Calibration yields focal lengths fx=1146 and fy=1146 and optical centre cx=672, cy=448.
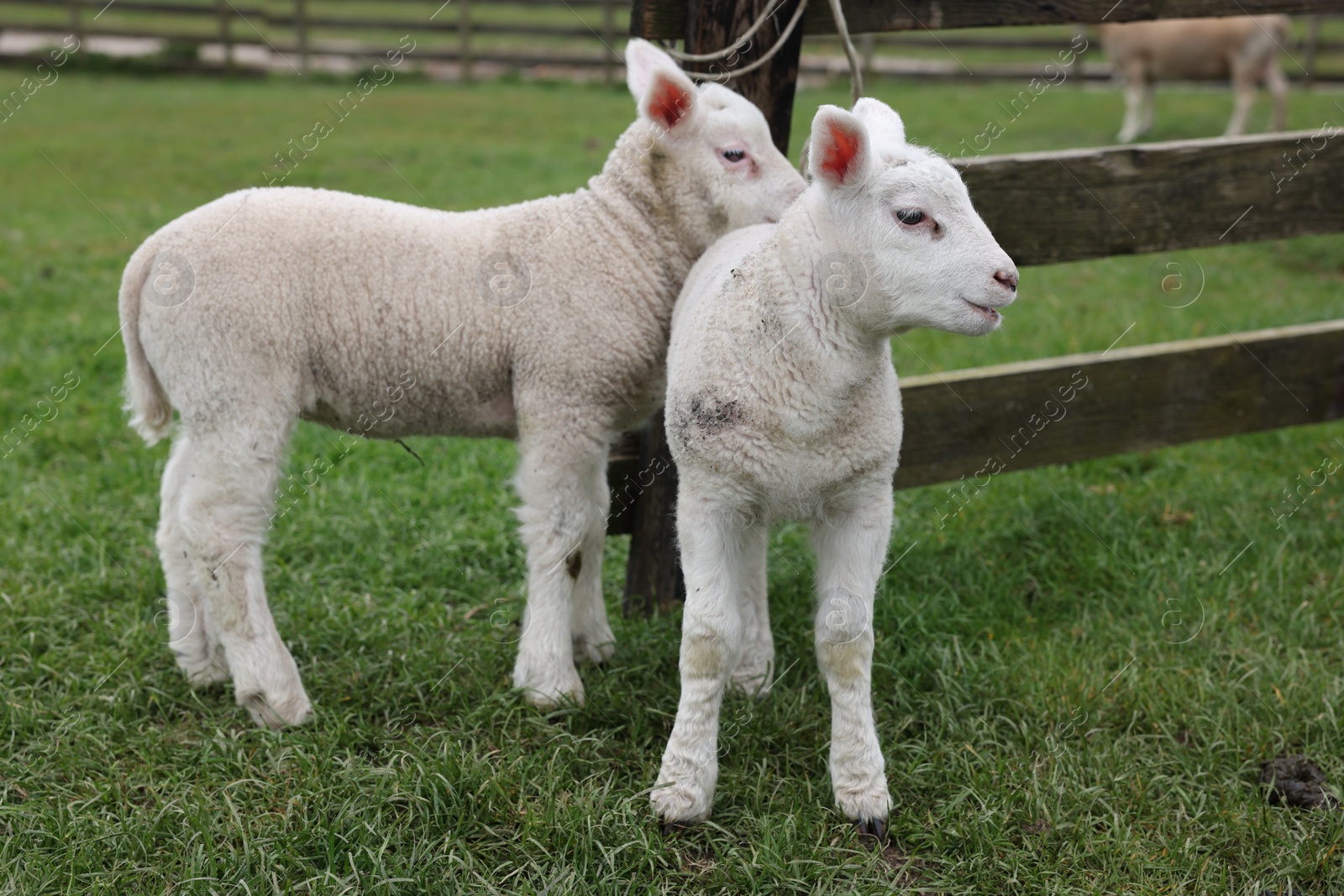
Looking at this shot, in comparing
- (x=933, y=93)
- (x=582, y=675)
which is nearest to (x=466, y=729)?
(x=582, y=675)

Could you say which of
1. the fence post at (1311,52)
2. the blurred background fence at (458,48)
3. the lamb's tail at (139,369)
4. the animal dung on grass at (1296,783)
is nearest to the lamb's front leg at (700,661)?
the animal dung on grass at (1296,783)

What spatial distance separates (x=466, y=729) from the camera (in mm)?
3174

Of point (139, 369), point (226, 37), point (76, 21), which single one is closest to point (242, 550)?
point (139, 369)

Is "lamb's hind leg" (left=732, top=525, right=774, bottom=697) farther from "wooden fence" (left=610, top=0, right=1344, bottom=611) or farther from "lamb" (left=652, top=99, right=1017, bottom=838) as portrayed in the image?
"wooden fence" (left=610, top=0, right=1344, bottom=611)

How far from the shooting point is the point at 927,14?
11.2 ft

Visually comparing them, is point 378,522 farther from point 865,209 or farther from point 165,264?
point 865,209

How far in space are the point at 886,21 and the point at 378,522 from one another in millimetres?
2558

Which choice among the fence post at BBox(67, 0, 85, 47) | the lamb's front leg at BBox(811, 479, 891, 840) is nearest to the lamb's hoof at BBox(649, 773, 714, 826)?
the lamb's front leg at BBox(811, 479, 891, 840)

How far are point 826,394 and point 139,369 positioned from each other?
1.99m

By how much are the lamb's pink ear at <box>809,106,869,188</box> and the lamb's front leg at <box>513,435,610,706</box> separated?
3.45 ft

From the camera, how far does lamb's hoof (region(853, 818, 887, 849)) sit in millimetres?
2779

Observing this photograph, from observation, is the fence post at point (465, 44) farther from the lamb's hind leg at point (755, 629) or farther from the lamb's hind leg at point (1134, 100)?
the lamb's hind leg at point (755, 629)

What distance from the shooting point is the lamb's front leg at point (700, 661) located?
2764mm

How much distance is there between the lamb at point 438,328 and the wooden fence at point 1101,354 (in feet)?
1.49
